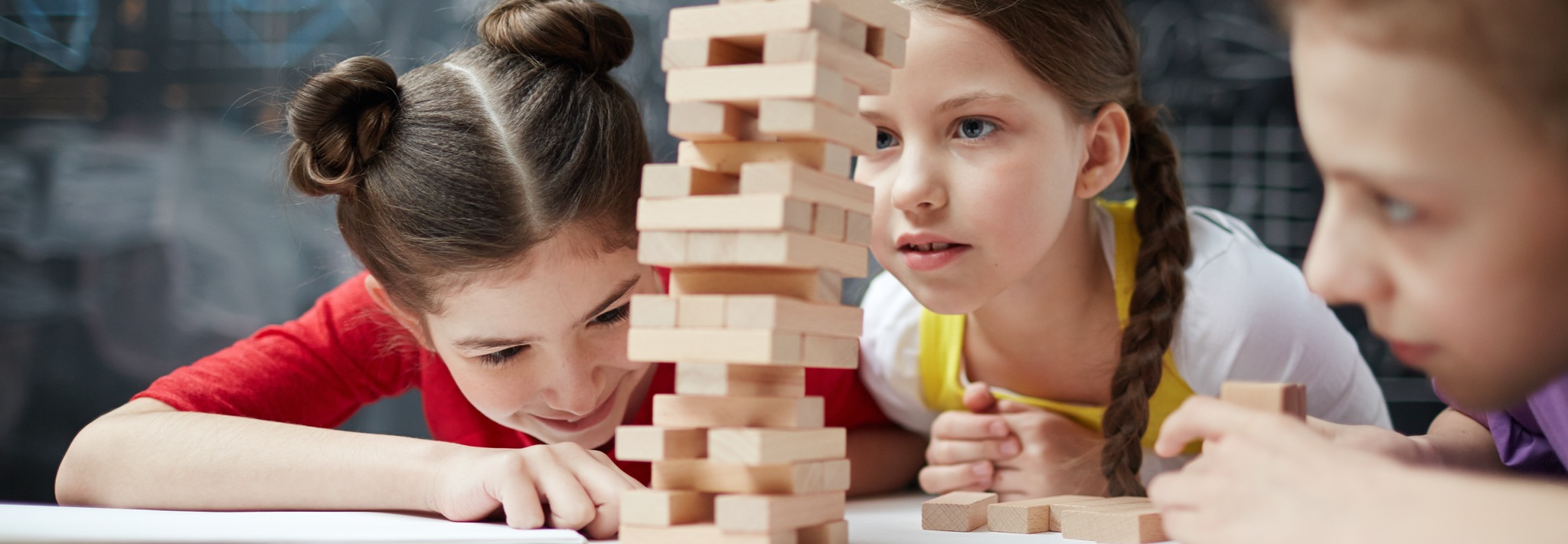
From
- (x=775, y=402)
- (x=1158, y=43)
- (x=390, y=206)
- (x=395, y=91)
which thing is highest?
(x=1158, y=43)

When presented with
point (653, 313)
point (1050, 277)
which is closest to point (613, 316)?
point (653, 313)

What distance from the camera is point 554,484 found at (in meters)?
1.13

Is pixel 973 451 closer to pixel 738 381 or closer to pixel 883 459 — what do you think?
pixel 883 459

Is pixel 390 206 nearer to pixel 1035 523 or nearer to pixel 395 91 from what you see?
pixel 395 91

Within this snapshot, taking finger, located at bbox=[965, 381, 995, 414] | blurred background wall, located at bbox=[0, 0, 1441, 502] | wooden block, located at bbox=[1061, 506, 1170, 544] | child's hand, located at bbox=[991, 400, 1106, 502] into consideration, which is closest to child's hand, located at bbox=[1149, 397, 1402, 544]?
wooden block, located at bbox=[1061, 506, 1170, 544]

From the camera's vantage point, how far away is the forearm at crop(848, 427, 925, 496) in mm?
1749

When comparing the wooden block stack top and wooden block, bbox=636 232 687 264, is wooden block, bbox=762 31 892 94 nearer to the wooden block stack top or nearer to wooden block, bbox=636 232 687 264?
the wooden block stack top

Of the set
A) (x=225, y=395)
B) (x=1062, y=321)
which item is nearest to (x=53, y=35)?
(x=225, y=395)

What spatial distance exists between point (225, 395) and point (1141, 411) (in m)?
1.22

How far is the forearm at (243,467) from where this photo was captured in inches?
50.1

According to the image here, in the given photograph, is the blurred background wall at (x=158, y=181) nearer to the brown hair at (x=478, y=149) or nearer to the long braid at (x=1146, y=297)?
the long braid at (x=1146, y=297)

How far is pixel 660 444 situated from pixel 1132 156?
41.8 inches

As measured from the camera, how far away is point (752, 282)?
37.2 inches

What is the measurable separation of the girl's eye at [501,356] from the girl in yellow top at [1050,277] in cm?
47
